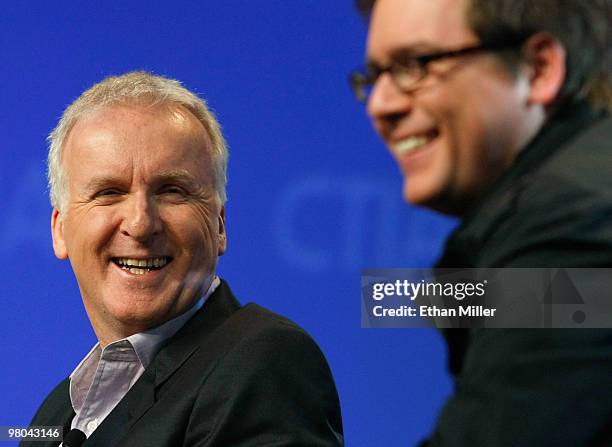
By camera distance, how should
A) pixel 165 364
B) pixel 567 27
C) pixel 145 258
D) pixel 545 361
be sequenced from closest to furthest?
pixel 545 361 < pixel 567 27 < pixel 165 364 < pixel 145 258

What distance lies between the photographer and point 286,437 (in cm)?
122

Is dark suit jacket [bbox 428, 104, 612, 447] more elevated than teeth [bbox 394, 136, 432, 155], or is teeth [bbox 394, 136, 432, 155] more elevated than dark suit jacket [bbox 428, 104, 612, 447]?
teeth [bbox 394, 136, 432, 155]

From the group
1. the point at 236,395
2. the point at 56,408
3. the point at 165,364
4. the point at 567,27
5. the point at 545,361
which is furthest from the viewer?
the point at 56,408

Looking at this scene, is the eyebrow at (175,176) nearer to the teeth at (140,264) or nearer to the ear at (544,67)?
the teeth at (140,264)

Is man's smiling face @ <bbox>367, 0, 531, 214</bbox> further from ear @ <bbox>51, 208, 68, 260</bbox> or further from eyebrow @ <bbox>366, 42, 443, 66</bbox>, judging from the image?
ear @ <bbox>51, 208, 68, 260</bbox>

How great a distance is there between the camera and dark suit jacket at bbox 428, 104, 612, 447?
1.89ft

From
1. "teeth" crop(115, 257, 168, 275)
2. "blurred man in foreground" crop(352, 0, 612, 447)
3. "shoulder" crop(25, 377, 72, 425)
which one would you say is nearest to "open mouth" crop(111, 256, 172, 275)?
"teeth" crop(115, 257, 168, 275)

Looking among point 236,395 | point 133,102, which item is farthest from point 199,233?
point 236,395

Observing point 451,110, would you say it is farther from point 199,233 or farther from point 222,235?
point 222,235

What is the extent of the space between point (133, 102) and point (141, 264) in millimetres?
262

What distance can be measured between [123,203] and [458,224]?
931mm

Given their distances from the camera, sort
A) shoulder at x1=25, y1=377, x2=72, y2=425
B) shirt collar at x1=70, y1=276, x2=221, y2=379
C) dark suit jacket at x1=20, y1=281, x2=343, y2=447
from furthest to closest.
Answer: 1. shoulder at x1=25, y1=377, x2=72, y2=425
2. shirt collar at x1=70, y1=276, x2=221, y2=379
3. dark suit jacket at x1=20, y1=281, x2=343, y2=447

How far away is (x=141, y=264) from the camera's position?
154 cm

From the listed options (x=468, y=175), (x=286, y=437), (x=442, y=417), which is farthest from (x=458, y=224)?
(x=286, y=437)
